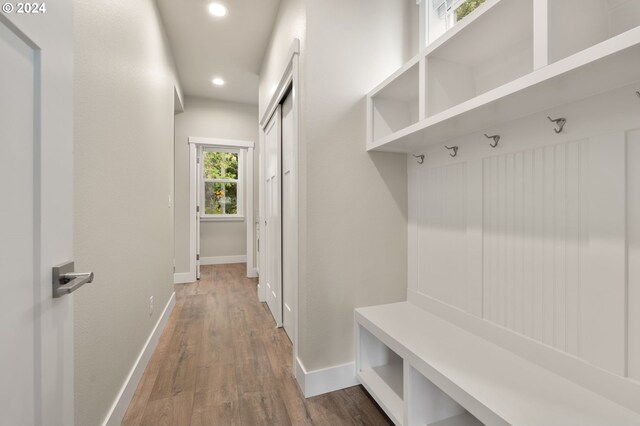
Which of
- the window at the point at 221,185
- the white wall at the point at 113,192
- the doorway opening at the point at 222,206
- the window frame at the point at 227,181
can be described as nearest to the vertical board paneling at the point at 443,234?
the white wall at the point at 113,192

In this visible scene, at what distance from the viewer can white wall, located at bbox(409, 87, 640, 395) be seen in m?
0.92

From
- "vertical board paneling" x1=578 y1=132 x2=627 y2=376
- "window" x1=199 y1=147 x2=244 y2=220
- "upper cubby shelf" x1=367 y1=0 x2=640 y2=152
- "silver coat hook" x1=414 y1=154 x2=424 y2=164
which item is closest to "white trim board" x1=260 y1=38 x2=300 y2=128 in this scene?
"upper cubby shelf" x1=367 y1=0 x2=640 y2=152

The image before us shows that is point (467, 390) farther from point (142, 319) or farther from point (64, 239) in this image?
point (142, 319)

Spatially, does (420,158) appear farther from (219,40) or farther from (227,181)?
(227,181)

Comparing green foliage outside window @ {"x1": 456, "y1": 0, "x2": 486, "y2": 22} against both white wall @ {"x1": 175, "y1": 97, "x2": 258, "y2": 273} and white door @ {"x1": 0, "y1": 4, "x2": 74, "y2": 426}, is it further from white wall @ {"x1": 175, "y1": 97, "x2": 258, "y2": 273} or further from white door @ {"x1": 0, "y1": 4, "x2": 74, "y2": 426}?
white wall @ {"x1": 175, "y1": 97, "x2": 258, "y2": 273}

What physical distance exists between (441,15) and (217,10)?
187 cm

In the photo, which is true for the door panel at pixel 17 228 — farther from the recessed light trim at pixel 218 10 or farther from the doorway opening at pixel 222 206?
the doorway opening at pixel 222 206

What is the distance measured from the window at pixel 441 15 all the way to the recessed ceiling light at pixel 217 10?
170 cm

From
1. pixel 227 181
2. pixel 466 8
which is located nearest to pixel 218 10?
pixel 466 8

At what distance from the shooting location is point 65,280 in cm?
73

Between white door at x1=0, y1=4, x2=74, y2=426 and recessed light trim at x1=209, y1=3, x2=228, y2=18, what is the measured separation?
6.86 feet

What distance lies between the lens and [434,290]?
5.61 feet

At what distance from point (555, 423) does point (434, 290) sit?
87cm

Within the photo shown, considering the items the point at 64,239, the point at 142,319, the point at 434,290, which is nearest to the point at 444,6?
the point at 434,290
